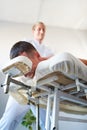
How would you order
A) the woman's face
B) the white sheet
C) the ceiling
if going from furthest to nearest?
the ceiling < the woman's face < the white sheet

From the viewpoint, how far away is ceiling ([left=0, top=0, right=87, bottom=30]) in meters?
2.95

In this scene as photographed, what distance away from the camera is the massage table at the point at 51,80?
101 centimetres

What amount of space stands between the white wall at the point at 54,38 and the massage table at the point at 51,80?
174 centimetres

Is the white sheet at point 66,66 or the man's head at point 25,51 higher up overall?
the man's head at point 25,51

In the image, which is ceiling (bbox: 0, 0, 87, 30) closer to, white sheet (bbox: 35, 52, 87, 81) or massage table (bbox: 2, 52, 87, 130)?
massage table (bbox: 2, 52, 87, 130)

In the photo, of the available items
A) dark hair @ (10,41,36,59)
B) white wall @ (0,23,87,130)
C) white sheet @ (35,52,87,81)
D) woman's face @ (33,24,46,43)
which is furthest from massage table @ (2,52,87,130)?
white wall @ (0,23,87,130)

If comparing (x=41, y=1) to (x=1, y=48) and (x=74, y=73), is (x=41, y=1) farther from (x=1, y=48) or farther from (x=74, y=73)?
(x=74, y=73)

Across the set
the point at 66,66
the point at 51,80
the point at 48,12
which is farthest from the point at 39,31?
the point at 66,66

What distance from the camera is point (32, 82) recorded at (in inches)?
48.2

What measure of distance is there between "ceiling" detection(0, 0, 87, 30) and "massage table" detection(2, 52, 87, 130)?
5.93 feet

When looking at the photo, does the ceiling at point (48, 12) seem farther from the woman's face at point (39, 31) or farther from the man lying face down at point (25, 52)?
the man lying face down at point (25, 52)

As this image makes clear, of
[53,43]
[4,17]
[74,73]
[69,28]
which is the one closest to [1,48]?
[4,17]

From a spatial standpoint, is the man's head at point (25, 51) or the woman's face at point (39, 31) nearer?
the man's head at point (25, 51)

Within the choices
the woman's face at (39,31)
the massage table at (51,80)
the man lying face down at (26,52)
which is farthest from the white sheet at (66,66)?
the woman's face at (39,31)
